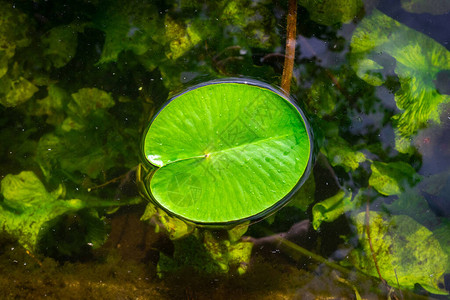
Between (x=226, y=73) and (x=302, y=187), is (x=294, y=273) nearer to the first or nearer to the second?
(x=302, y=187)

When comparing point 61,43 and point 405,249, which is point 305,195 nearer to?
point 405,249

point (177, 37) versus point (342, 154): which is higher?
point (177, 37)

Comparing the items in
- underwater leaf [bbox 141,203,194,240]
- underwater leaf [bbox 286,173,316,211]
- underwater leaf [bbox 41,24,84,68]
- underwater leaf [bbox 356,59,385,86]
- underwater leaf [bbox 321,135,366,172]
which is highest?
underwater leaf [bbox 41,24,84,68]

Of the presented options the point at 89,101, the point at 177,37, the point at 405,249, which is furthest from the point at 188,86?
the point at 405,249

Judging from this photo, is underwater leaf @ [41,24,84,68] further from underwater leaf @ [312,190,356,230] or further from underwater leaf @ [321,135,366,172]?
underwater leaf @ [312,190,356,230]

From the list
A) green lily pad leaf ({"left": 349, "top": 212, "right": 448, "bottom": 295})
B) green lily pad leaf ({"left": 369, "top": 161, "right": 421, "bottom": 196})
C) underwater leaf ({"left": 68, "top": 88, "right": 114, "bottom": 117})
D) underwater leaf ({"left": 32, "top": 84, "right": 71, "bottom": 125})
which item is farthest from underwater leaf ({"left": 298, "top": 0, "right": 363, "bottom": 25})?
underwater leaf ({"left": 32, "top": 84, "right": 71, "bottom": 125})

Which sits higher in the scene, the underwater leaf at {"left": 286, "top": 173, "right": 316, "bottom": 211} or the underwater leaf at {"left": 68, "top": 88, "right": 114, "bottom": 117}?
the underwater leaf at {"left": 68, "top": 88, "right": 114, "bottom": 117}

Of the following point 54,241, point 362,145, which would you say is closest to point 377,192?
point 362,145

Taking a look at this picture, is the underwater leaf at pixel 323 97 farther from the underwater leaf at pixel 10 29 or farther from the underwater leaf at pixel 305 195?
the underwater leaf at pixel 10 29
